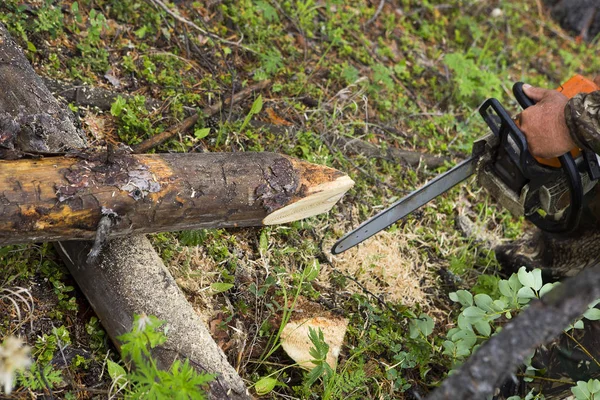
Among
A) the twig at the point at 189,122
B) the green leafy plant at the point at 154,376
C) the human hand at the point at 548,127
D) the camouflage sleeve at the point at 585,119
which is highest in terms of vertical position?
the camouflage sleeve at the point at 585,119

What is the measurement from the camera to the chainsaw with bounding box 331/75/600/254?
280cm

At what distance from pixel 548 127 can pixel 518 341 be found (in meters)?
1.51

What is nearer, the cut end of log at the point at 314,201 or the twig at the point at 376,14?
the cut end of log at the point at 314,201

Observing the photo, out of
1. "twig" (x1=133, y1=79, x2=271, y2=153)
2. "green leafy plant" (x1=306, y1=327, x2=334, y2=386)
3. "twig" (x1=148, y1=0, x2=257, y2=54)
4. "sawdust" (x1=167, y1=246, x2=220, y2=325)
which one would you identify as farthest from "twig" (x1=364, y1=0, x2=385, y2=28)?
"green leafy plant" (x1=306, y1=327, x2=334, y2=386)

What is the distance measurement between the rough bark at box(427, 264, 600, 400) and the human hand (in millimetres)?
1334

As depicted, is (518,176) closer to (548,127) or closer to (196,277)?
(548,127)

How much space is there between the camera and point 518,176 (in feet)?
9.51

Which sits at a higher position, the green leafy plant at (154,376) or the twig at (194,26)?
the twig at (194,26)

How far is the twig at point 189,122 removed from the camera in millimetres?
3090

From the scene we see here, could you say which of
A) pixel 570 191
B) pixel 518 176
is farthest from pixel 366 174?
pixel 570 191

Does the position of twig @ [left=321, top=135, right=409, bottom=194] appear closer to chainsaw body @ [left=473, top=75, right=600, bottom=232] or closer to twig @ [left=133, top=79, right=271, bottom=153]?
twig @ [left=133, top=79, right=271, bottom=153]

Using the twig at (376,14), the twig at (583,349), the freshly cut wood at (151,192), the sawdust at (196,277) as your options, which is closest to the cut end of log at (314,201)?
the freshly cut wood at (151,192)

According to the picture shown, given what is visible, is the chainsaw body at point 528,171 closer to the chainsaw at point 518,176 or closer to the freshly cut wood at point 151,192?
the chainsaw at point 518,176

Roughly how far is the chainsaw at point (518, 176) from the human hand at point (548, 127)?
41 mm
